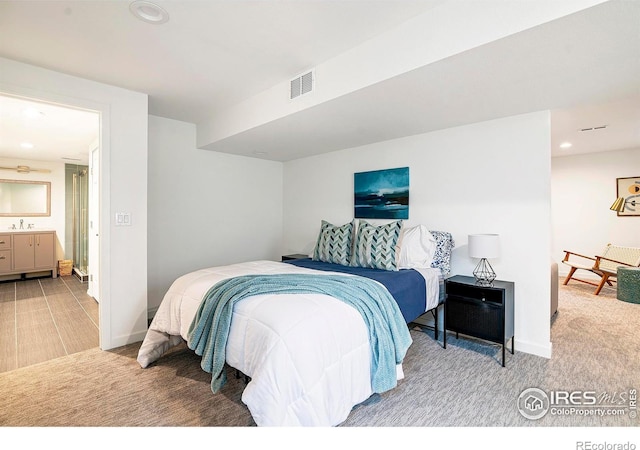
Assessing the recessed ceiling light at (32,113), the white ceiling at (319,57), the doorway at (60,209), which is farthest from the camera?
the recessed ceiling light at (32,113)

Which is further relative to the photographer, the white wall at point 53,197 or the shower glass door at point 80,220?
the white wall at point 53,197

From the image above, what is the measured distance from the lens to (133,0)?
5.70 feet

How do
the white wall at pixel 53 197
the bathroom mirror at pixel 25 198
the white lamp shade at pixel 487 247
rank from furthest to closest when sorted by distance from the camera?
the white wall at pixel 53 197, the bathroom mirror at pixel 25 198, the white lamp shade at pixel 487 247

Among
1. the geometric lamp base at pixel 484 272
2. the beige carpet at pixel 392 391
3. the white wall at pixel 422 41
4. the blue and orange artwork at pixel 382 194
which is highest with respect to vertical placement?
the white wall at pixel 422 41

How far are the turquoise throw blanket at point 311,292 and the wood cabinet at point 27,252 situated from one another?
5.77 meters

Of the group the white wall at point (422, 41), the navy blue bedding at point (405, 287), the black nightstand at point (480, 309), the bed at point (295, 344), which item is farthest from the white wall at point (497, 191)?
the white wall at point (422, 41)

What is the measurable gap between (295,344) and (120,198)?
2430mm

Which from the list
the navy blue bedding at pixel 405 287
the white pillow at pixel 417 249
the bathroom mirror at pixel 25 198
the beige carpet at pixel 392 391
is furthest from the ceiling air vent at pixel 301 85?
the bathroom mirror at pixel 25 198

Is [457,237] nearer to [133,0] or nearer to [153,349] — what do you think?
[153,349]

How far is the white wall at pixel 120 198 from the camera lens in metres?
2.78

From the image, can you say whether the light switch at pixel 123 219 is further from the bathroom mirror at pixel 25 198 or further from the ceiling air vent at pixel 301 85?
the bathroom mirror at pixel 25 198

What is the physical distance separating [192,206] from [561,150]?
19.9 feet

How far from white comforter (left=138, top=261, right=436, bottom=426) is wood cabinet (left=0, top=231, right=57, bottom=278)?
6.20 metres

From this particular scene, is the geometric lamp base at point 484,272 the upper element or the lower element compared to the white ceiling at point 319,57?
lower
